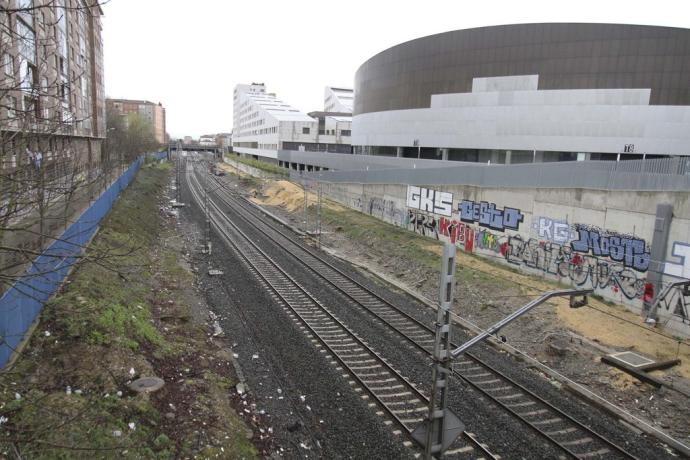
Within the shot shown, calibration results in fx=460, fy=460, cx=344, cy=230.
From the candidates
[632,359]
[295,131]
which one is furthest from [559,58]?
[295,131]

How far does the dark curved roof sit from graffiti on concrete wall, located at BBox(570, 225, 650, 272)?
101 ft

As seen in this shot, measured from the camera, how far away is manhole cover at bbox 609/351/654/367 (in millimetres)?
13250

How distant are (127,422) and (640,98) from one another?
47.9 metres

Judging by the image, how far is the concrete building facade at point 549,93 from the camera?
136 feet

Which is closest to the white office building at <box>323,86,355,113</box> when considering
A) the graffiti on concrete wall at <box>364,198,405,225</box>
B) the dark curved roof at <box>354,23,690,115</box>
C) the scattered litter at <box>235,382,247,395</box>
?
the dark curved roof at <box>354,23,690,115</box>

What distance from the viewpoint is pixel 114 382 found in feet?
33.8

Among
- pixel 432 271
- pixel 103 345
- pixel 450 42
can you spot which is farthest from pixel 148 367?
pixel 450 42

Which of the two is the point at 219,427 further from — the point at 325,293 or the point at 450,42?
the point at 450,42

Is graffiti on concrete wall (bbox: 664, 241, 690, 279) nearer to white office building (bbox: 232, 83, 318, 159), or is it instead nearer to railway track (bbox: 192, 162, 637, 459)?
railway track (bbox: 192, 162, 637, 459)

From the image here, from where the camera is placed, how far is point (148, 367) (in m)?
11.5

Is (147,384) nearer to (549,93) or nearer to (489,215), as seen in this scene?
(489,215)

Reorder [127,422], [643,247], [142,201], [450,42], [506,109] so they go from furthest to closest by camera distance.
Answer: [450,42] < [506,109] < [142,201] < [643,247] < [127,422]

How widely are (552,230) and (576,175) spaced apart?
2641 millimetres

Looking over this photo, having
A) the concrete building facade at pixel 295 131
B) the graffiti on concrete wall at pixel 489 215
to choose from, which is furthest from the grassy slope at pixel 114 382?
the concrete building facade at pixel 295 131
